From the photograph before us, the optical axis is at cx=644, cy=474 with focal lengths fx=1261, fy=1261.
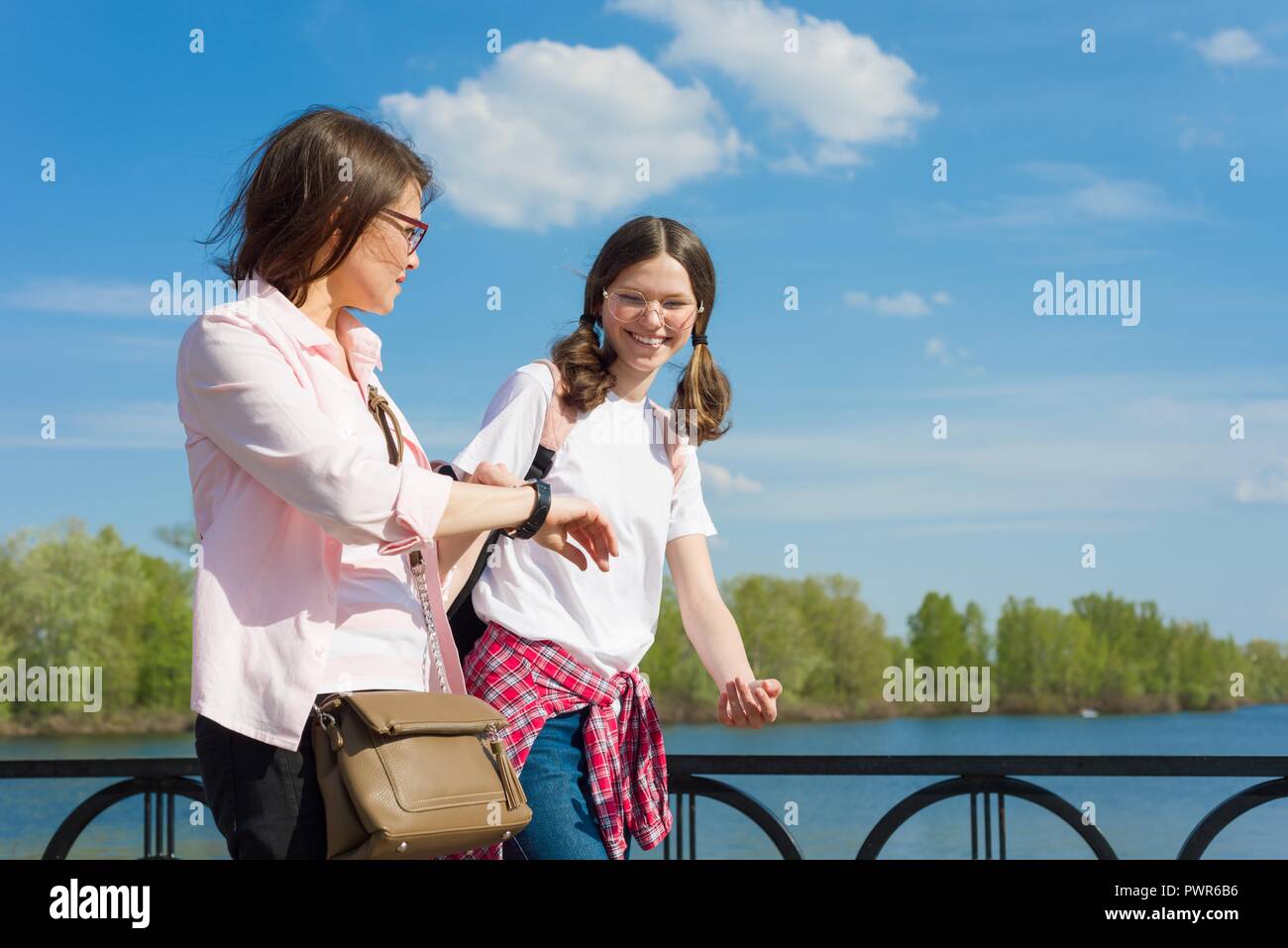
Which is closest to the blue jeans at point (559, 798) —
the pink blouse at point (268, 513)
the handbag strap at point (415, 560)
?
the handbag strap at point (415, 560)

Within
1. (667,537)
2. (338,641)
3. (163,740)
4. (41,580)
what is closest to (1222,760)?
(667,537)

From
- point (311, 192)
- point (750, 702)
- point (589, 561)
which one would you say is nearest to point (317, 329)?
point (311, 192)

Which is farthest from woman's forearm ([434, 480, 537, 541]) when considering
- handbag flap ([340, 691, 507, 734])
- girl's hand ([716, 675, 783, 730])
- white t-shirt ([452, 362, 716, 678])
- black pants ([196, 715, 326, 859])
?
girl's hand ([716, 675, 783, 730])

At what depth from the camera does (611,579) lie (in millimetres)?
2553

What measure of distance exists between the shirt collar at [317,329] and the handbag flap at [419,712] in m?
0.54

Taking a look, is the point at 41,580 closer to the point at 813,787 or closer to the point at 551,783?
the point at 813,787

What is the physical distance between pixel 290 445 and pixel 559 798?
0.99 meters

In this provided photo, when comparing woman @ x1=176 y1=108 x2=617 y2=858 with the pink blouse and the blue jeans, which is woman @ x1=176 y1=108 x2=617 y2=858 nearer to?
the pink blouse

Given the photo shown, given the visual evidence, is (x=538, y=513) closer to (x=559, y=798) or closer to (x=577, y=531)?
(x=577, y=531)

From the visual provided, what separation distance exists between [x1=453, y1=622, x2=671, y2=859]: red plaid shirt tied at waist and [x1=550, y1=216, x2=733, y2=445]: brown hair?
0.54 meters

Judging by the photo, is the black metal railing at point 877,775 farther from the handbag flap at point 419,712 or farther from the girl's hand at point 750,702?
the handbag flap at point 419,712

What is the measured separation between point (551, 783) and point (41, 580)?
5183 cm

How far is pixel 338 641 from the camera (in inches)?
72.6
